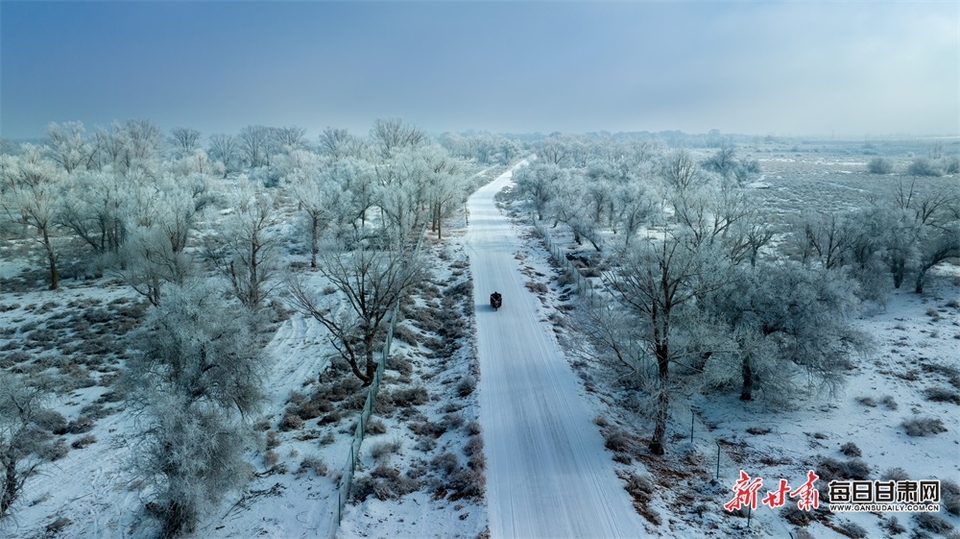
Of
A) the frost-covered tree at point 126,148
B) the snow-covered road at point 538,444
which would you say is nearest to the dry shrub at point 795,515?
the snow-covered road at point 538,444

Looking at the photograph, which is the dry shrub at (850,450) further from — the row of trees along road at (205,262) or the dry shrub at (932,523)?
the row of trees along road at (205,262)

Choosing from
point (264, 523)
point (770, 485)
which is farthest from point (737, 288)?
point (264, 523)

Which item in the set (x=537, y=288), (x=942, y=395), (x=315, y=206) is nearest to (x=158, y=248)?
(x=315, y=206)

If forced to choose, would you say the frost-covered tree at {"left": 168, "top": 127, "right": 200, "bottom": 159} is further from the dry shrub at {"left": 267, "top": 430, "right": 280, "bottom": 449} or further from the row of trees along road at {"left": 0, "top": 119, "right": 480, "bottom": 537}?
the dry shrub at {"left": 267, "top": 430, "right": 280, "bottom": 449}

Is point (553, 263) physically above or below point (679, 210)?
below

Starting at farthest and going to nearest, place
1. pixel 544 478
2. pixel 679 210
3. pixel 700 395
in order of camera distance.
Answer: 1. pixel 679 210
2. pixel 700 395
3. pixel 544 478

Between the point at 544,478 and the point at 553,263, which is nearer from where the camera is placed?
the point at 544,478

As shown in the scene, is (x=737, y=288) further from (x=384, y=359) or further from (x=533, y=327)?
(x=384, y=359)

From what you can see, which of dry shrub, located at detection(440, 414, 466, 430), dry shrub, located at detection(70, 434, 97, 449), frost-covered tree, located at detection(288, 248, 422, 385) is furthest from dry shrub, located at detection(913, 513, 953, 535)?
dry shrub, located at detection(70, 434, 97, 449)
